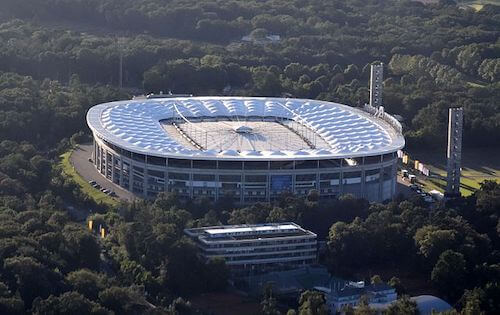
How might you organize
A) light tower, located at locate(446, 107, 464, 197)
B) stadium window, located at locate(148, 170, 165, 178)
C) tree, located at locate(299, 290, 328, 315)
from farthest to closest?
1. light tower, located at locate(446, 107, 464, 197)
2. stadium window, located at locate(148, 170, 165, 178)
3. tree, located at locate(299, 290, 328, 315)

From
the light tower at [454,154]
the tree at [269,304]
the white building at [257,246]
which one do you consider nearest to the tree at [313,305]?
the tree at [269,304]

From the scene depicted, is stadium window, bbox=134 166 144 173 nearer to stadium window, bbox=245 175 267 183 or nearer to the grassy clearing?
the grassy clearing

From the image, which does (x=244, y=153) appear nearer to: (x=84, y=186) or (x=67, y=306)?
(x=84, y=186)

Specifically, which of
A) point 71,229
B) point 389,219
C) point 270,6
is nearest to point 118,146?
point 71,229

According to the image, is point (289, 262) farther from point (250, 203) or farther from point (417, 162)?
point (417, 162)

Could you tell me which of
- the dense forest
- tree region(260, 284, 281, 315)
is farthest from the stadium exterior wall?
tree region(260, 284, 281, 315)

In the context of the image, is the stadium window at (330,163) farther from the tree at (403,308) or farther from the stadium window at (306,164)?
the tree at (403,308)

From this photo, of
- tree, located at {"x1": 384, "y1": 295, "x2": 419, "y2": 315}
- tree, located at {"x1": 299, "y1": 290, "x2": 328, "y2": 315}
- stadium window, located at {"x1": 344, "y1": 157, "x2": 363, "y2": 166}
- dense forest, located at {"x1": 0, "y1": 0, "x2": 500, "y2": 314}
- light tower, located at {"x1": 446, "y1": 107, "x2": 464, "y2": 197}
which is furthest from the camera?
light tower, located at {"x1": 446, "y1": 107, "x2": 464, "y2": 197}

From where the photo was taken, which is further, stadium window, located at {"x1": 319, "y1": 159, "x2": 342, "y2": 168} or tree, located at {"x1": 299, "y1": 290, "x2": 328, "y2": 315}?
stadium window, located at {"x1": 319, "y1": 159, "x2": 342, "y2": 168}
